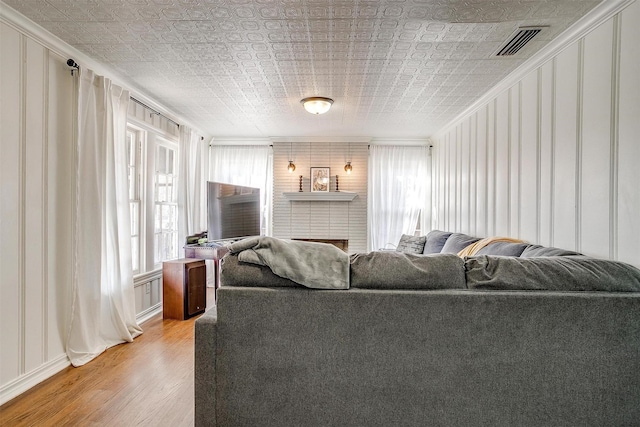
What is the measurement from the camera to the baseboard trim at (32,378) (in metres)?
2.07

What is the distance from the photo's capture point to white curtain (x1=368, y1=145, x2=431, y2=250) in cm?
569

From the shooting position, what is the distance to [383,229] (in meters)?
5.70

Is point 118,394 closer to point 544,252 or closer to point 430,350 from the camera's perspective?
point 430,350

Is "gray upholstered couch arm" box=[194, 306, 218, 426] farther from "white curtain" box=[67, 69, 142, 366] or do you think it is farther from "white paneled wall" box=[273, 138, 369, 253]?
"white paneled wall" box=[273, 138, 369, 253]

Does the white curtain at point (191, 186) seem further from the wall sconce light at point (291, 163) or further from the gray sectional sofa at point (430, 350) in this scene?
the gray sectional sofa at point (430, 350)

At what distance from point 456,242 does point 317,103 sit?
213cm

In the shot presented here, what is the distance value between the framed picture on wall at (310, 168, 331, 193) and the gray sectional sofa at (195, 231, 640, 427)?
4224mm

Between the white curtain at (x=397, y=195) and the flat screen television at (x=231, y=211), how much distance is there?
1.93m

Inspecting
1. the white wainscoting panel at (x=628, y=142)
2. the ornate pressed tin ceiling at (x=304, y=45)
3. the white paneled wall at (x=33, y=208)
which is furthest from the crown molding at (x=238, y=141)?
the white wainscoting panel at (x=628, y=142)

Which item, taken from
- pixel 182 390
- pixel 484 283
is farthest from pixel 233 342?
pixel 484 283

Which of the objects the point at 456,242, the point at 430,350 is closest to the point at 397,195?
the point at 456,242

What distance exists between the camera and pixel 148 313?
3.86m

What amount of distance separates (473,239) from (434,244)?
750 mm

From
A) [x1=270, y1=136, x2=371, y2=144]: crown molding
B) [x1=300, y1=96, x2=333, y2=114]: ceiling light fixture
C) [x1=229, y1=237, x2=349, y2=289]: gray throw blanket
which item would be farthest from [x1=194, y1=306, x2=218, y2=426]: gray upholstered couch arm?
[x1=270, y1=136, x2=371, y2=144]: crown molding
